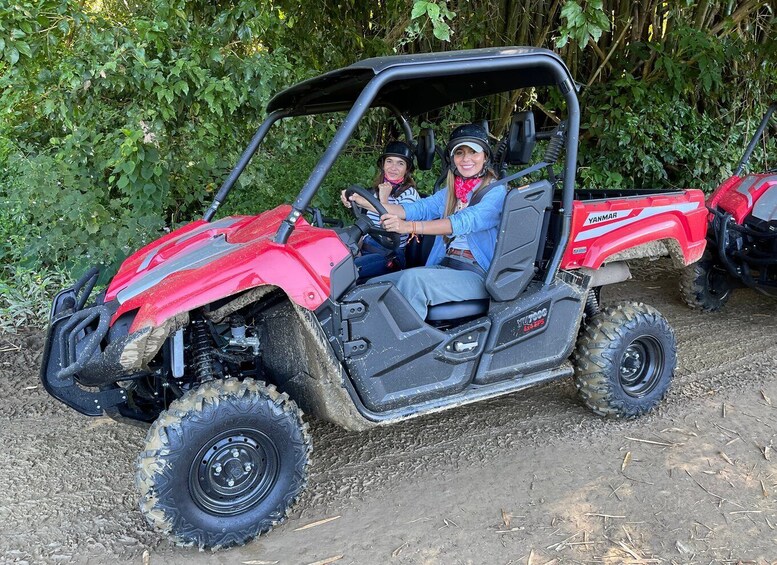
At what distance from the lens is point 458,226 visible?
297 centimetres

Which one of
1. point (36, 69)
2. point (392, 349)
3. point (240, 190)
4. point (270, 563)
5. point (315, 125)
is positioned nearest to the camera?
point (270, 563)

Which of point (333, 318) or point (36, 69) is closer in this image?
point (333, 318)

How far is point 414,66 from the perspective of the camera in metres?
2.55

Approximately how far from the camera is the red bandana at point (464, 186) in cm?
331

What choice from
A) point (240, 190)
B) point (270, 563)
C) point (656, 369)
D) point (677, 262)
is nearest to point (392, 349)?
point (270, 563)

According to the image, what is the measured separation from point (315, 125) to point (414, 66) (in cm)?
305

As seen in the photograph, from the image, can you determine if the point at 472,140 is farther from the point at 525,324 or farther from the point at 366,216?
the point at 525,324

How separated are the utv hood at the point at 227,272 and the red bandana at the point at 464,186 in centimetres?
94

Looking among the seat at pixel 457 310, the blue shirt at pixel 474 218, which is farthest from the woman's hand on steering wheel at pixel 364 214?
the seat at pixel 457 310

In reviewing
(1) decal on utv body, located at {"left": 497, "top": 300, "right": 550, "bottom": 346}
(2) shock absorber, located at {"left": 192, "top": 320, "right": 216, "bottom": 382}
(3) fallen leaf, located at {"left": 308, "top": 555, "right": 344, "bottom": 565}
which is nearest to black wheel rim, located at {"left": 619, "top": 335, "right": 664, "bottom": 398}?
(1) decal on utv body, located at {"left": 497, "top": 300, "right": 550, "bottom": 346}

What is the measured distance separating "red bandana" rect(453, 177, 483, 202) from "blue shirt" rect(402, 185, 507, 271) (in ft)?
0.28

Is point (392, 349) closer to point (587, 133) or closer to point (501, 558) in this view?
point (501, 558)

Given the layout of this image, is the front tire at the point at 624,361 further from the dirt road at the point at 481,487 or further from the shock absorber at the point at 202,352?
the shock absorber at the point at 202,352

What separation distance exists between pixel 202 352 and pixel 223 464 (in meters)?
0.47
